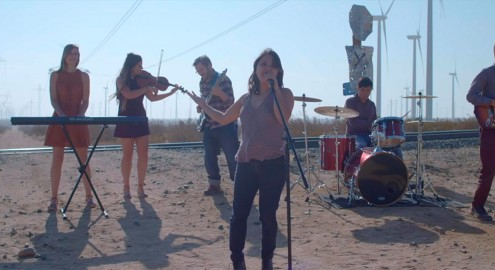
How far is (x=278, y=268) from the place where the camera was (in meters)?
5.60

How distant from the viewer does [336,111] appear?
28.8ft

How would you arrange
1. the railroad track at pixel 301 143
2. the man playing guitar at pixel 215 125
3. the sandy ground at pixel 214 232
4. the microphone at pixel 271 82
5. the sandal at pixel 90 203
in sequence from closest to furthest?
the microphone at pixel 271 82
the sandy ground at pixel 214 232
the sandal at pixel 90 203
the man playing guitar at pixel 215 125
the railroad track at pixel 301 143

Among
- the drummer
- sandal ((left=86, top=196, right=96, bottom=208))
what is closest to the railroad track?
the drummer

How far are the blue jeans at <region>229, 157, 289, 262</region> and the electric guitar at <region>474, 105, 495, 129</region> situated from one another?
3.25 meters

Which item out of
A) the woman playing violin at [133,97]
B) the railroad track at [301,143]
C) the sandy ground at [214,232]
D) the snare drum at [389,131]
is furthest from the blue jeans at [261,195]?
the railroad track at [301,143]

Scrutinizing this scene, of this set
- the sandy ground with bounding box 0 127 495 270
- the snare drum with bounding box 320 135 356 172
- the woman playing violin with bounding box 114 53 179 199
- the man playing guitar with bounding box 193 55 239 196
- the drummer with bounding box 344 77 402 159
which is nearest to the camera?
the sandy ground with bounding box 0 127 495 270

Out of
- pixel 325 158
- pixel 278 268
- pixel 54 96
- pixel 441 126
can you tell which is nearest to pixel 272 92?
pixel 278 268

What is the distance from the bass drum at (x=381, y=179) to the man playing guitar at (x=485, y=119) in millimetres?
990

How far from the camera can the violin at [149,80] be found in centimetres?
819

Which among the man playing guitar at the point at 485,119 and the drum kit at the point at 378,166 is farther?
the drum kit at the point at 378,166

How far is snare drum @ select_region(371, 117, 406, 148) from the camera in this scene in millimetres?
8500

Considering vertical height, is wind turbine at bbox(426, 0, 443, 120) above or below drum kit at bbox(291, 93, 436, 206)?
above

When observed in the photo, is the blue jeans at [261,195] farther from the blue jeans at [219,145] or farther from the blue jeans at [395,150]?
the blue jeans at [395,150]

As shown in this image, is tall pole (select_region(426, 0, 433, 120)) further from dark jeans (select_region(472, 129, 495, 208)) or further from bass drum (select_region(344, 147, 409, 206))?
dark jeans (select_region(472, 129, 495, 208))
